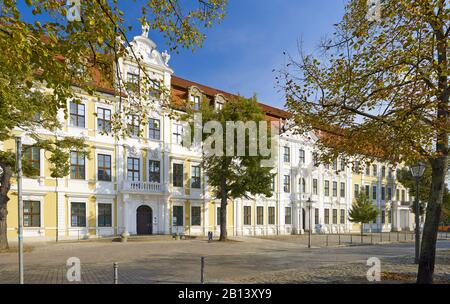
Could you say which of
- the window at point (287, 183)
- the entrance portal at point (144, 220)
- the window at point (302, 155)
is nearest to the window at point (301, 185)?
the window at point (287, 183)

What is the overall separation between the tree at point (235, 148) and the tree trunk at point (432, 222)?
18.2 m

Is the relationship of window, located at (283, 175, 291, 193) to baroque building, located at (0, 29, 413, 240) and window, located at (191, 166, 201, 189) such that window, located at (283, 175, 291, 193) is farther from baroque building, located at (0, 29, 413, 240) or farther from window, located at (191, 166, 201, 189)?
window, located at (191, 166, 201, 189)

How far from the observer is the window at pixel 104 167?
29.9 m

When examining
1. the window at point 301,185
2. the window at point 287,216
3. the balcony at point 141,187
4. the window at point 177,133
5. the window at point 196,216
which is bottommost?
the window at point 287,216

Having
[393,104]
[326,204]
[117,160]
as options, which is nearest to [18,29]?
[393,104]

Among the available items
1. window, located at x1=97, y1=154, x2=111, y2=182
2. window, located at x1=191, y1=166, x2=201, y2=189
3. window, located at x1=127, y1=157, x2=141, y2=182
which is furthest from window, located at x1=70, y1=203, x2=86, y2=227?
window, located at x1=191, y1=166, x2=201, y2=189

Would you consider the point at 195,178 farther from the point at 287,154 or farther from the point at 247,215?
the point at 287,154

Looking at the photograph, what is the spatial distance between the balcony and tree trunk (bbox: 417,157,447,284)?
23.7 meters

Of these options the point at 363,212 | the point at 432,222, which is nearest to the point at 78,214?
the point at 432,222

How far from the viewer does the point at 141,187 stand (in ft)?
103

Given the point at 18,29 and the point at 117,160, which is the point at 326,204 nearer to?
the point at 117,160

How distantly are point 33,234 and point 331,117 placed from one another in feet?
75.1

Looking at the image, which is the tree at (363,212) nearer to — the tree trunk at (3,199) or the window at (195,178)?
the window at (195,178)

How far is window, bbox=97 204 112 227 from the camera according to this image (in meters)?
29.7
